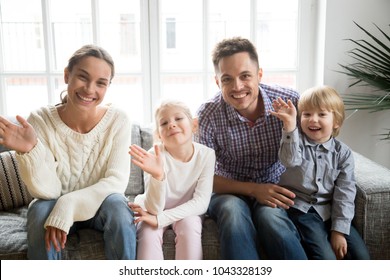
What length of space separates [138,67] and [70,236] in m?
1.18

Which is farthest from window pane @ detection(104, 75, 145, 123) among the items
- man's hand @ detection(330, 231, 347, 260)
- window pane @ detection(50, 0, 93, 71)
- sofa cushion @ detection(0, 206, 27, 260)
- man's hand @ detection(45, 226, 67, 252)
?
man's hand @ detection(330, 231, 347, 260)

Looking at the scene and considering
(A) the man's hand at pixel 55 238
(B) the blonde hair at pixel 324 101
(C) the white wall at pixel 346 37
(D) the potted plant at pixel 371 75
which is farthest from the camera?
(C) the white wall at pixel 346 37

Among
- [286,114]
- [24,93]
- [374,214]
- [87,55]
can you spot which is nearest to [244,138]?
[286,114]

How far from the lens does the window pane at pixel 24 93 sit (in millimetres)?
2541

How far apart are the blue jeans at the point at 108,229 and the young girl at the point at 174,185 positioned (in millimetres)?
51

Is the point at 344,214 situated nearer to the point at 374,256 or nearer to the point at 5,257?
the point at 374,256

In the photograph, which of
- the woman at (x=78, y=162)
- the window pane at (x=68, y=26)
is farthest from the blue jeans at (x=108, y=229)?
the window pane at (x=68, y=26)

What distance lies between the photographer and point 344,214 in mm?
1648

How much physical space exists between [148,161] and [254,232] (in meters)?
0.46

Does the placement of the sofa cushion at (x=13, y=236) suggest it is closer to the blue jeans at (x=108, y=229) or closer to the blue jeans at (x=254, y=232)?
the blue jeans at (x=108, y=229)

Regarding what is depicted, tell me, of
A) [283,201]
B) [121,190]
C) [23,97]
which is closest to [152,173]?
[121,190]

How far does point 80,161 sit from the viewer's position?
67.1 inches

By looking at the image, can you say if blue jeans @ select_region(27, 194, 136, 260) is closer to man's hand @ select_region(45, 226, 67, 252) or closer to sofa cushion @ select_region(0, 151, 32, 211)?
man's hand @ select_region(45, 226, 67, 252)

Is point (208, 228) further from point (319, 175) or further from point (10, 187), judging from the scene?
point (10, 187)
